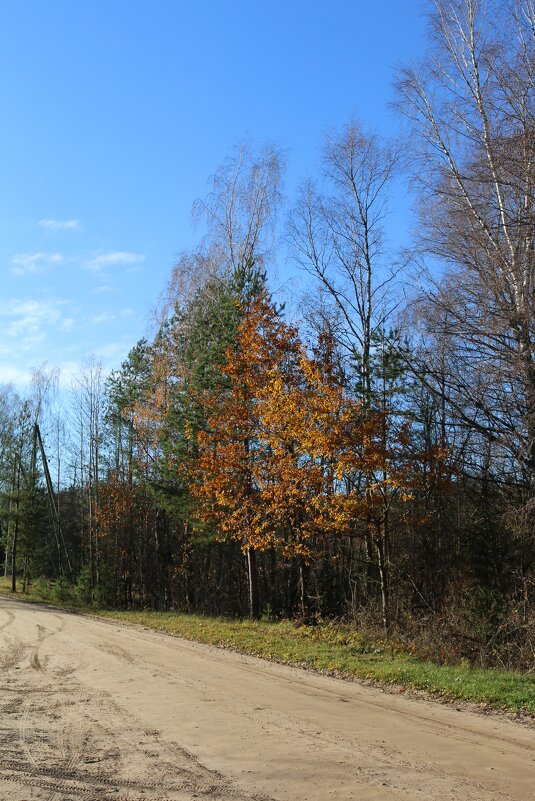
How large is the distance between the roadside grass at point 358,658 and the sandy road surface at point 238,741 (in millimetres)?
743

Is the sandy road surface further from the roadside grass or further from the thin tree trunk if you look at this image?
the thin tree trunk

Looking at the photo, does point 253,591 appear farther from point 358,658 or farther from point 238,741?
point 238,741

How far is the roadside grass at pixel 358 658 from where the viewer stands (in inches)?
381

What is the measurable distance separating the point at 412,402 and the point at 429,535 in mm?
4831

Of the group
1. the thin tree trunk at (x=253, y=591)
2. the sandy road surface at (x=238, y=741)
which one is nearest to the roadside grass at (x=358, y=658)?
the sandy road surface at (x=238, y=741)

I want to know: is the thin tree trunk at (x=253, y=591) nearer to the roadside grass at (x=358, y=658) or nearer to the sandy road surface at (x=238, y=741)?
the roadside grass at (x=358, y=658)

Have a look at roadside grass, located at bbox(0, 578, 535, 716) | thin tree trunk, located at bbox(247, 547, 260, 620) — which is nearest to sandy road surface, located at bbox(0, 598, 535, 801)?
roadside grass, located at bbox(0, 578, 535, 716)

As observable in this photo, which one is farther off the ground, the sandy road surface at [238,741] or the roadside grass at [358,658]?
the sandy road surface at [238,741]

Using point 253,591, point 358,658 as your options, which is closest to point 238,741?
point 358,658

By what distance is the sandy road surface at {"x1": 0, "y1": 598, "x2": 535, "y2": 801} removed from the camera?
5.72m

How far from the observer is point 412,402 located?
2389 cm

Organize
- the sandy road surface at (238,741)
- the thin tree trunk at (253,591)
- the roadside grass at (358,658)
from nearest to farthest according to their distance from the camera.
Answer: the sandy road surface at (238,741)
the roadside grass at (358,658)
the thin tree trunk at (253,591)

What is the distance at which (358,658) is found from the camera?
44.0 ft

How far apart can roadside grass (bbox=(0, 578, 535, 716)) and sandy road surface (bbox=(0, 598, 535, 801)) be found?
743mm
